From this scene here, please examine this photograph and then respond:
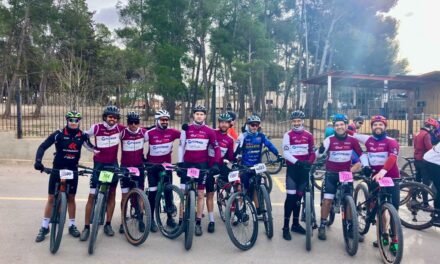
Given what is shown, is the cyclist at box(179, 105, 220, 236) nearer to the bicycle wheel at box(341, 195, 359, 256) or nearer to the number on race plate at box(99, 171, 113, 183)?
the number on race plate at box(99, 171, 113, 183)

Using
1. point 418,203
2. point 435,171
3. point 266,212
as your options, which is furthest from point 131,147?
point 435,171

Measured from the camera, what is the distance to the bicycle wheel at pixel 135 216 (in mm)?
5172

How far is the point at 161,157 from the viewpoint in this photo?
5.94 meters

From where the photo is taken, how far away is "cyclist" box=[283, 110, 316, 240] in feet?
18.5

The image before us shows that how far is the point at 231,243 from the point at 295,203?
3.73 feet

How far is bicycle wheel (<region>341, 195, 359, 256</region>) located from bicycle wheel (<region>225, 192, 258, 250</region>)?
1.23 m

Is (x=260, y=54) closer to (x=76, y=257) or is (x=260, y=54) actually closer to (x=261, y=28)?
(x=261, y=28)

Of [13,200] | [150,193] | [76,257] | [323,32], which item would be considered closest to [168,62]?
[13,200]

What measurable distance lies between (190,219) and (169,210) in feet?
2.77

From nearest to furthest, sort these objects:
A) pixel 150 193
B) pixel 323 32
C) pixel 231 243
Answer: pixel 231 243 → pixel 150 193 → pixel 323 32

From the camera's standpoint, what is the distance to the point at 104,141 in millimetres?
5711

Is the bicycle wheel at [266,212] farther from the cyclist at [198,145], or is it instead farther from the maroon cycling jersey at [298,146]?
the cyclist at [198,145]

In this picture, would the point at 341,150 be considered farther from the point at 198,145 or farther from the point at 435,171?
the point at 198,145

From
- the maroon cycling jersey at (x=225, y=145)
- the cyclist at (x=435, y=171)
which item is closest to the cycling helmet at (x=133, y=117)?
the maroon cycling jersey at (x=225, y=145)
